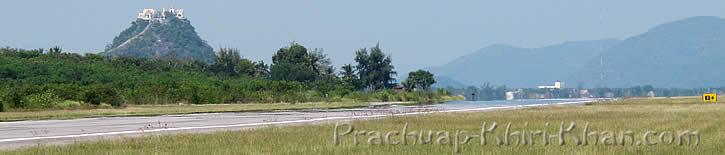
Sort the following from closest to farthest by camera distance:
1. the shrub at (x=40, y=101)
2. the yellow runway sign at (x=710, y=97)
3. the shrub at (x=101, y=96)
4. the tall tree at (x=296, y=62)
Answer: the shrub at (x=40, y=101) → the shrub at (x=101, y=96) → the yellow runway sign at (x=710, y=97) → the tall tree at (x=296, y=62)

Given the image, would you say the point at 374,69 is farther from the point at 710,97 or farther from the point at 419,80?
the point at 710,97

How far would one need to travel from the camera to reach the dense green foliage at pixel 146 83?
52.3 m

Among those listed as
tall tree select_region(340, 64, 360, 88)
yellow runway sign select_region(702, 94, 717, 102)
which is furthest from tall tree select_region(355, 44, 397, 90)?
yellow runway sign select_region(702, 94, 717, 102)

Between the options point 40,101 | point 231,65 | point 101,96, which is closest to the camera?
point 40,101

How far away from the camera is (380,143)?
17.3 metres

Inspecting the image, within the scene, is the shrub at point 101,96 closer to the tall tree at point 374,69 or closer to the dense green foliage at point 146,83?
the dense green foliage at point 146,83

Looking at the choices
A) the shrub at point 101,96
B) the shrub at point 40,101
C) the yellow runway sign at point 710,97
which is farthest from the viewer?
the yellow runway sign at point 710,97

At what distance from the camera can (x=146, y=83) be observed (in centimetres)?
7225

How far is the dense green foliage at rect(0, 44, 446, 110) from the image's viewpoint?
52.3 meters

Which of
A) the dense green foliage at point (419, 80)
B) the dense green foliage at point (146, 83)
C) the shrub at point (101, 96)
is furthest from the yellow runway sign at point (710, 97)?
the dense green foliage at point (419, 80)

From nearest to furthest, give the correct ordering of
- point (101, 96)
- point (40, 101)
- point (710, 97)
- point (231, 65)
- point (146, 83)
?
point (40, 101), point (101, 96), point (710, 97), point (146, 83), point (231, 65)

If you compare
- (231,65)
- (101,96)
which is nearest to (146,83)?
(101,96)

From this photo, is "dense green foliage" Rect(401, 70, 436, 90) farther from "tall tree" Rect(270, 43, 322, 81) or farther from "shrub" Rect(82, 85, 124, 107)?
"shrub" Rect(82, 85, 124, 107)

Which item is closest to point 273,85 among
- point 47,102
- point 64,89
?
point 64,89
